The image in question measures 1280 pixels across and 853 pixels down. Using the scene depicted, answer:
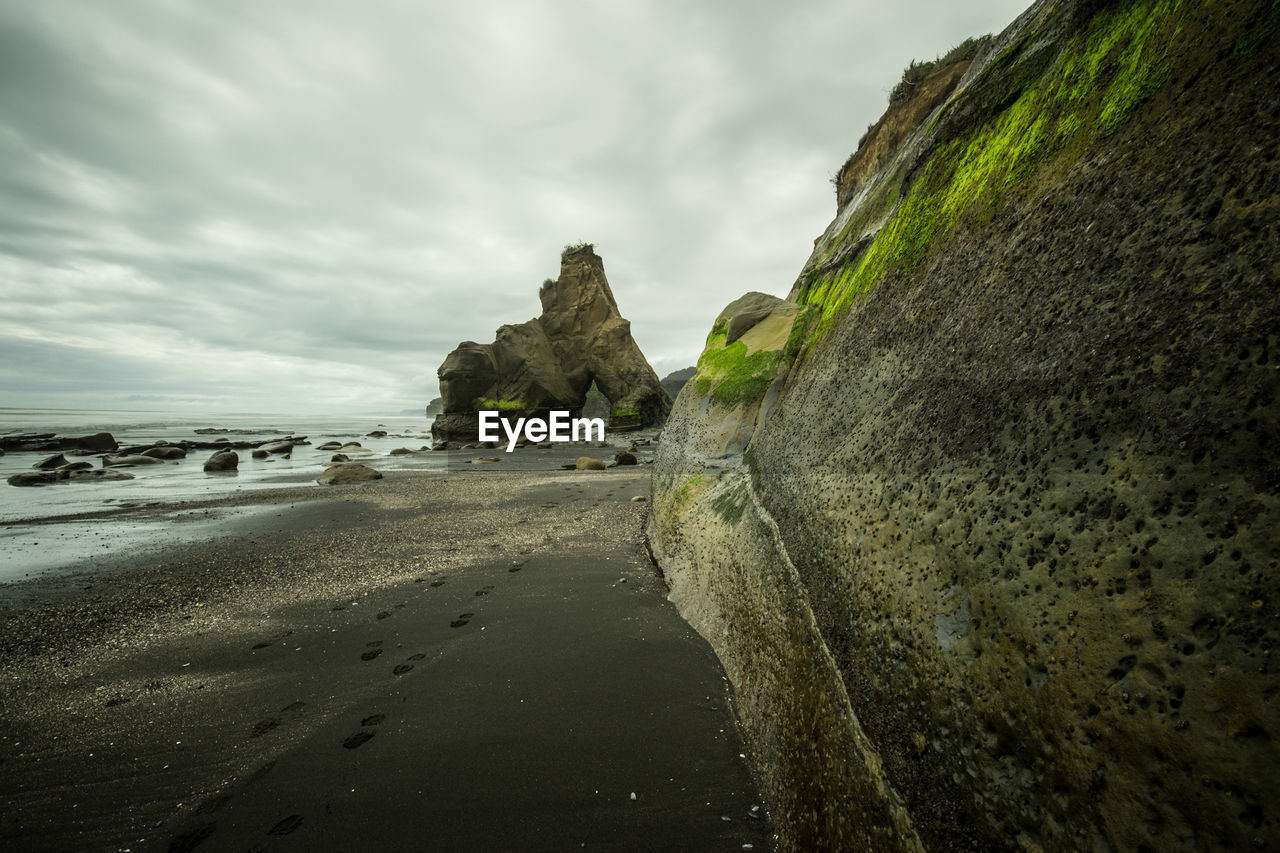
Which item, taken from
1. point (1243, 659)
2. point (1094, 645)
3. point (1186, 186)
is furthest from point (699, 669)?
point (1186, 186)

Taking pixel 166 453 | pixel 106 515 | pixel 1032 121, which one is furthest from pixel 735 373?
pixel 166 453

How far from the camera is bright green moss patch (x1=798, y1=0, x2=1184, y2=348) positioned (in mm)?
1673

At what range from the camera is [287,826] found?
2.16m

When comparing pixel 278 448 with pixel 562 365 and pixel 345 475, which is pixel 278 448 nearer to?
pixel 345 475

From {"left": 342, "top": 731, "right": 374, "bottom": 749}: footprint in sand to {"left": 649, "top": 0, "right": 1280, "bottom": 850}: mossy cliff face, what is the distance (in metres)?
2.06

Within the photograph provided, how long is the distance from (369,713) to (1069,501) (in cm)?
349

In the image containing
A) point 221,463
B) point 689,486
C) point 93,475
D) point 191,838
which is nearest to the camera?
point 191,838

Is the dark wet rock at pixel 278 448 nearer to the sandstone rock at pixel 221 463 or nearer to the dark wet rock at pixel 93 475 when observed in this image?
the sandstone rock at pixel 221 463

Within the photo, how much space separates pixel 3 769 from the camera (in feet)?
8.43

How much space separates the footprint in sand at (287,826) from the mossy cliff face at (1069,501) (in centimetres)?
210

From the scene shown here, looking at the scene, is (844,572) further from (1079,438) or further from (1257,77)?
(1257,77)

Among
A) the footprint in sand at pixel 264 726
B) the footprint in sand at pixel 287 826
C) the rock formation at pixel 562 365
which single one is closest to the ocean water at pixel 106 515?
the footprint in sand at pixel 264 726

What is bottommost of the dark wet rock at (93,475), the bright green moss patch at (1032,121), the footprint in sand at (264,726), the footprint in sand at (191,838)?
the footprint in sand at (191,838)

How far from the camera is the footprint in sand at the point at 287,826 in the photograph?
214 cm
